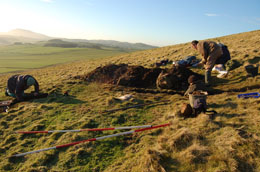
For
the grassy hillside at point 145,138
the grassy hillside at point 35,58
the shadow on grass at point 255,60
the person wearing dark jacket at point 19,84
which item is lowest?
the grassy hillside at point 145,138

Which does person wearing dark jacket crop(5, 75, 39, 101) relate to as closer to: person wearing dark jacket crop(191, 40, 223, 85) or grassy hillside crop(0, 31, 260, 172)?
grassy hillside crop(0, 31, 260, 172)

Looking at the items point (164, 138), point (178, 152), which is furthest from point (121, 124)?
point (178, 152)

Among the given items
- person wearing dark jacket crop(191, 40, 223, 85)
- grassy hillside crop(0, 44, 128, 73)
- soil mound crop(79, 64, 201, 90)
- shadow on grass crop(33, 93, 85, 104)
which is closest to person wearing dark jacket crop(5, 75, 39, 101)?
shadow on grass crop(33, 93, 85, 104)

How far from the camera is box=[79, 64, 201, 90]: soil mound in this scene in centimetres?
954

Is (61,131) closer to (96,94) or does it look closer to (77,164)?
(77,164)

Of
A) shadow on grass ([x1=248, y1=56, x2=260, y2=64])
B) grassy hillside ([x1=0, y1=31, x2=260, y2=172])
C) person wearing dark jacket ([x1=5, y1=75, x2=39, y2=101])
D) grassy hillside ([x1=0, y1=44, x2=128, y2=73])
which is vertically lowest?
grassy hillside ([x1=0, y1=31, x2=260, y2=172])

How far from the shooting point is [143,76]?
1124cm

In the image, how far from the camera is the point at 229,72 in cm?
989

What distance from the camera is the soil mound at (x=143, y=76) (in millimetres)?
9543

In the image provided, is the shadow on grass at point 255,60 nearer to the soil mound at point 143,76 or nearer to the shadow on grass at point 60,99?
the soil mound at point 143,76

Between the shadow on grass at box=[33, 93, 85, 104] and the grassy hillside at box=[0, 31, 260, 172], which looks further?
the shadow on grass at box=[33, 93, 85, 104]

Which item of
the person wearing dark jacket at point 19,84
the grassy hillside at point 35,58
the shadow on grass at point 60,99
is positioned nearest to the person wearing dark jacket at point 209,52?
the shadow on grass at point 60,99

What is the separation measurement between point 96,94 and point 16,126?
4330mm

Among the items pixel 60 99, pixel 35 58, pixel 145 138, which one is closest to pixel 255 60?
pixel 145 138
